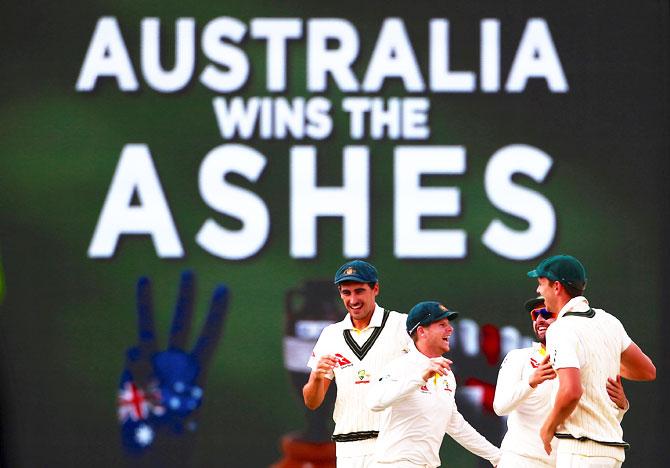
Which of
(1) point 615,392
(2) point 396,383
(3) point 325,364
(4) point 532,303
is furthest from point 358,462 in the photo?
(1) point 615,392

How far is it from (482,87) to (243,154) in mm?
1690

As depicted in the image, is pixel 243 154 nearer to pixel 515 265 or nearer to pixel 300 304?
pixel 300 304

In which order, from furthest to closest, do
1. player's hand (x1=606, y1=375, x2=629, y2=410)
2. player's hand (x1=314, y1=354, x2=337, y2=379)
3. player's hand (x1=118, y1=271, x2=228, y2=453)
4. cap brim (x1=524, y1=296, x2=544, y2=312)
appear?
player's hand (x1=118, y1=271, x2=228, y2=453), cap brim (x1=524, y1=296, x2=544, y2=312), player's hand (x1=314, y1=354, x2=337, y2=379), player's hand (x1=606, y1=375, x2=629, y2=410)

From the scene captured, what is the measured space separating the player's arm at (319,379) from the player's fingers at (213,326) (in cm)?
310

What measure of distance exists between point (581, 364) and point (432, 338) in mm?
831

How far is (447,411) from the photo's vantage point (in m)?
7.10

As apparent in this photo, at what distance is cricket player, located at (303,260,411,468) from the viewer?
723cm

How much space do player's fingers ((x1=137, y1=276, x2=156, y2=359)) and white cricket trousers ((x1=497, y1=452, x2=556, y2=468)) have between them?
3.48 metres

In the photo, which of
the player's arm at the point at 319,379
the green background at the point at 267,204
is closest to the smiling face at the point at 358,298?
the player's arm at the point at 319,379

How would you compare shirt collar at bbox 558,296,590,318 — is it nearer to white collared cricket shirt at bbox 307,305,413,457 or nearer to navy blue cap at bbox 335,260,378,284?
white collared cricket shirt at bbox 307,305,413,457

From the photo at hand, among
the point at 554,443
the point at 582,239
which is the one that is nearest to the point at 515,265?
the point at 582,239

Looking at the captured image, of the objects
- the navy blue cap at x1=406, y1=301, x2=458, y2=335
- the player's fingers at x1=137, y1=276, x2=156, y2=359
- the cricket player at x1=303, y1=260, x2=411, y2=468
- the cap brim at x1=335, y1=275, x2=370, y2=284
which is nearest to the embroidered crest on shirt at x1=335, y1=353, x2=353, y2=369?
the cricket player at x1=303, y1=260, x2=411, y2=468

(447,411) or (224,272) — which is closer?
(447,411)

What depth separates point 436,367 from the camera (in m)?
6.46
